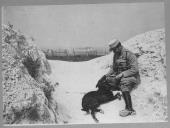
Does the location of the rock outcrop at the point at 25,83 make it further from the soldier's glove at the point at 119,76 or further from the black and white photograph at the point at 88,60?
the soldier's glove at the point at 119,76

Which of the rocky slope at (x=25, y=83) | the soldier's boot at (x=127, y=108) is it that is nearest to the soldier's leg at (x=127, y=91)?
the soldier's boot at (x=127, y=108)

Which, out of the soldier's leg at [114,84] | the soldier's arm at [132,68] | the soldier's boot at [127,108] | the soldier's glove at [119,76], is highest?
the soldier's arm at [132,68]

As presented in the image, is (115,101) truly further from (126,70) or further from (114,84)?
(126,70)

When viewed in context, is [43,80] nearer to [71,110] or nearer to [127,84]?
[71,110]

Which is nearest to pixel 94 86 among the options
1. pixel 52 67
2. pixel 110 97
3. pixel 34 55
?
pixel 110 97

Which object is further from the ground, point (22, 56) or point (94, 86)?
point (22, 56)

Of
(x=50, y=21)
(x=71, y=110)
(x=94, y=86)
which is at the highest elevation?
(x=50, y=21)

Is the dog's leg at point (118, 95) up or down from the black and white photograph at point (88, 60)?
down
